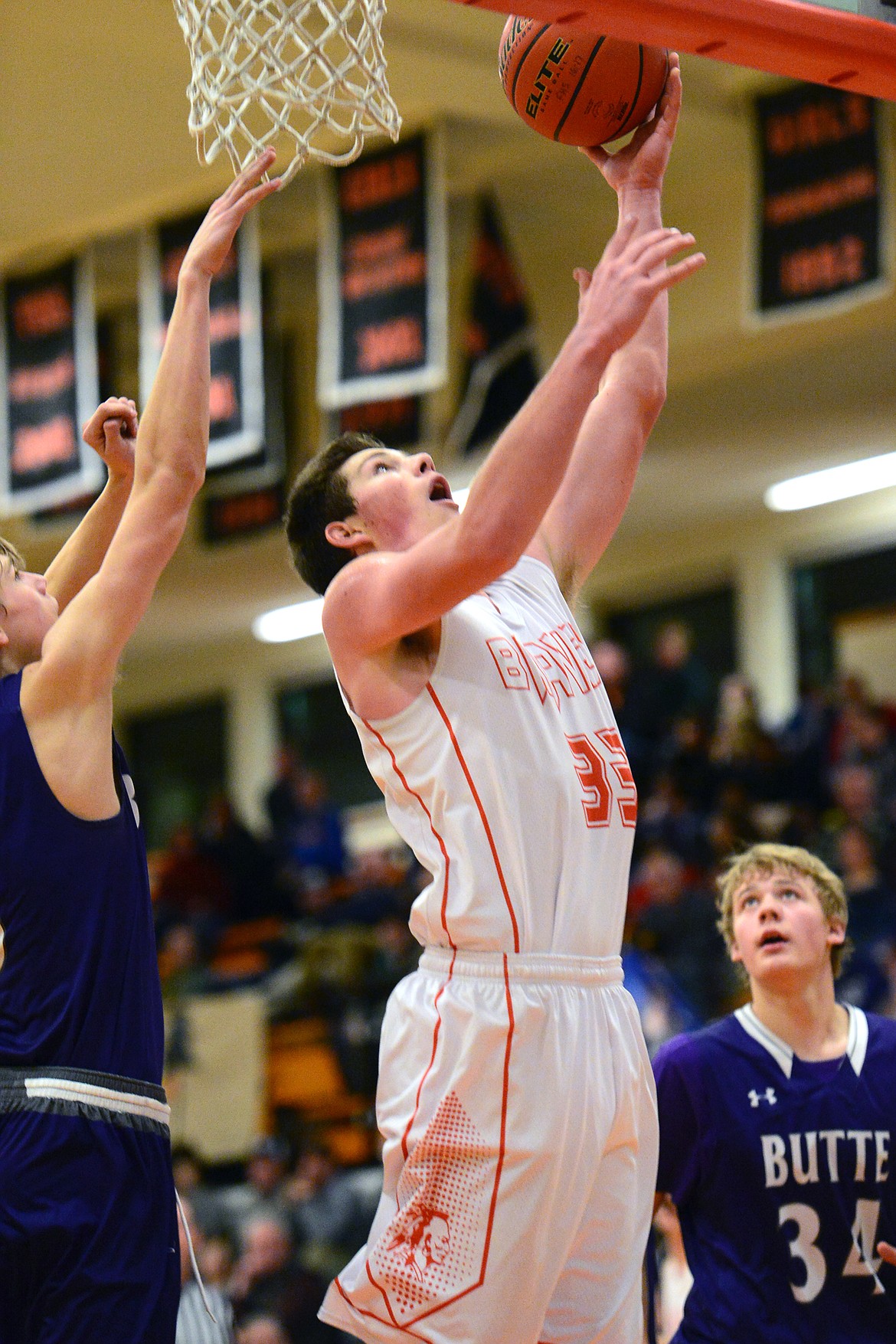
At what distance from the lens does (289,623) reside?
16.5 metres

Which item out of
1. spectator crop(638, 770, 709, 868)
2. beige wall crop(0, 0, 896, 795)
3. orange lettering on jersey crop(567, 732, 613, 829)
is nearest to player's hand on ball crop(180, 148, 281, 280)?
orange lettering on jersey crop(567, 732, 613, 829)

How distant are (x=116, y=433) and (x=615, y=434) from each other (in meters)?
1.09

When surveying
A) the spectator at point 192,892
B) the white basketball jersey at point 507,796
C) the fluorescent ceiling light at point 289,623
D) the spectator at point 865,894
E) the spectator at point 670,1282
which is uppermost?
the fluorescent ceiling light at point 289,623

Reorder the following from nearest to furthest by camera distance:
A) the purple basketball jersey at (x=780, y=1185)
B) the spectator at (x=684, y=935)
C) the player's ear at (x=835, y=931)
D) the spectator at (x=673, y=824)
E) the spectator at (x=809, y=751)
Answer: the purple basketball jersey at (x=780, y=1185) < the player's ear at (x=835, y=931) < the spectator at (x=684, y=935) < the spectator at (x=673, y=824) < the spectator at (x=809, y=751)

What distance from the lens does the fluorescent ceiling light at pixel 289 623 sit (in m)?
16.0

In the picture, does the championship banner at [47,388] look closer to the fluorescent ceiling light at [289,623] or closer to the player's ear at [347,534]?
the fluorescent ceiling light at [289,623]

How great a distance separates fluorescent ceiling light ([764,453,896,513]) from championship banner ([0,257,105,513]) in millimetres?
5500

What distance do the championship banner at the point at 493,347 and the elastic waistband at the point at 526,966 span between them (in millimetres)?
6406

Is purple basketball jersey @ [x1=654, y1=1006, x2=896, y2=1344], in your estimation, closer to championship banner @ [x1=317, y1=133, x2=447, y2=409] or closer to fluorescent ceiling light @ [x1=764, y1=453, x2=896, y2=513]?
championship banner @ [x1=317, y1=133, x2=447, y2=409]

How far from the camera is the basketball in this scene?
3922 millimetres

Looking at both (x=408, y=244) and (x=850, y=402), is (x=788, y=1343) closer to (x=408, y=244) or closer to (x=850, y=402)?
(x=408, y=244)

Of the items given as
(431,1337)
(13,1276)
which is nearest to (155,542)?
(13,1276)

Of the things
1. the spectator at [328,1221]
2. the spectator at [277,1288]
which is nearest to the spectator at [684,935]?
the spectator at [328,1221]

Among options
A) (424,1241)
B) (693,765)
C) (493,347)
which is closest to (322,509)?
(424,1241)
